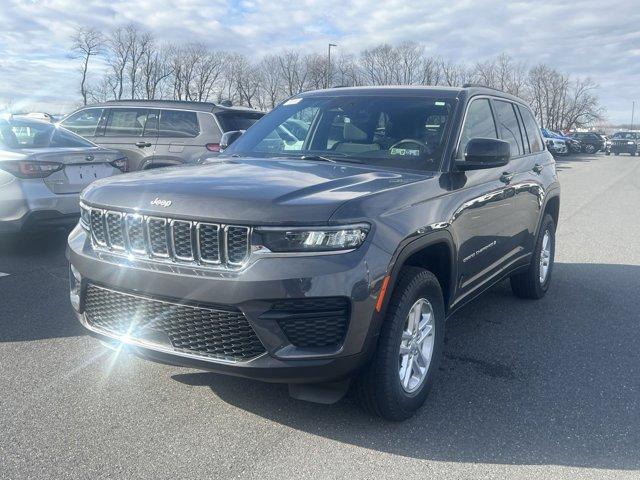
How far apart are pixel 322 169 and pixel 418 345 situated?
1173 mm

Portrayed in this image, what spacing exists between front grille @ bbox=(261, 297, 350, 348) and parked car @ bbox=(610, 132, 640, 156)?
5327 centimetres

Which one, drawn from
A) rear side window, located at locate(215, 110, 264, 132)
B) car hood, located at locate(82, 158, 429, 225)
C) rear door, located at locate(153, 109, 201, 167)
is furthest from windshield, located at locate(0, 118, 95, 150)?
car hood, located at locate(82, 158, 429, 225)

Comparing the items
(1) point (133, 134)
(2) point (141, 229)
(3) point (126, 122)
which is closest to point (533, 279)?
(2) point (141, 229)

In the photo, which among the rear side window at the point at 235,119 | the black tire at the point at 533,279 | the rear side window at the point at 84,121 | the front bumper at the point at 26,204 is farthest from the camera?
the rear side window at the point at 84,121

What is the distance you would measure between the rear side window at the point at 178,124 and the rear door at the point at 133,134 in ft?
0.49

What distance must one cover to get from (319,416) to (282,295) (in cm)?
99

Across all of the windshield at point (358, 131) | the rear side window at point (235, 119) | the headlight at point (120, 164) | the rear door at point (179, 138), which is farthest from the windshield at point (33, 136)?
the windshield at point (358, 131)

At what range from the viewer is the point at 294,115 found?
5.03 m

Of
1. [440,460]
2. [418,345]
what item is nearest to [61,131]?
[418,345]

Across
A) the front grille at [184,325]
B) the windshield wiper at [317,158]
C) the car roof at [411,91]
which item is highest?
the car roof at [411,91]

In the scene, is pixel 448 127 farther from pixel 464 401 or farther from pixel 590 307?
pixel 590 307

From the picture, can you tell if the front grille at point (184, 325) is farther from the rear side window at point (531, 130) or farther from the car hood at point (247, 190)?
the rear side window at point (531, 130)

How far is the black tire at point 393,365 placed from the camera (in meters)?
3.19

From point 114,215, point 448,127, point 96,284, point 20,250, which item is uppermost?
point 448,127
